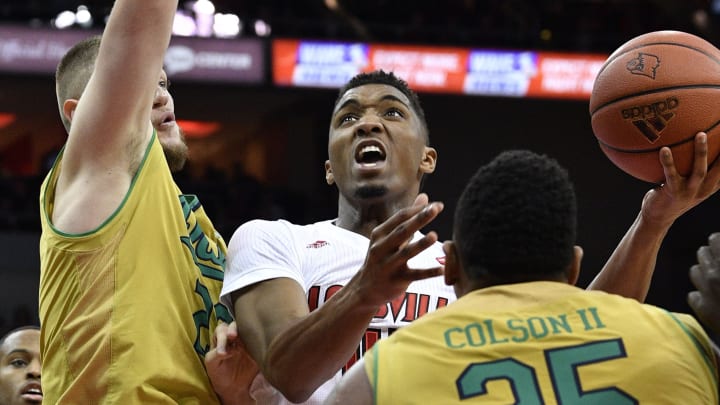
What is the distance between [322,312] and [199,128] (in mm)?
17551

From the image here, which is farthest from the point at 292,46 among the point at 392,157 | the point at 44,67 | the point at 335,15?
the point at 392,157

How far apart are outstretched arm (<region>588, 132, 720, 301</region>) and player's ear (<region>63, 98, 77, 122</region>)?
1797 millimetres

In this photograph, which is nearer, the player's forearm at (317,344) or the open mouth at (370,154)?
the player's forearm at (317,344)

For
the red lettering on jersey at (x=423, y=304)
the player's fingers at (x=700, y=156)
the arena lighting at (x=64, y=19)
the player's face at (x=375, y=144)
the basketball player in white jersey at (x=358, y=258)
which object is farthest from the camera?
the arena lighting at (x=64, y=19)

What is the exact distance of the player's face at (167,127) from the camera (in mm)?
3520

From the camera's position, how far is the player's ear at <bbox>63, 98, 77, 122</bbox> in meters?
3.34

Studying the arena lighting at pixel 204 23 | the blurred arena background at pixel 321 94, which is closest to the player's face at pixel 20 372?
the blurred arena background at pixel 321 94

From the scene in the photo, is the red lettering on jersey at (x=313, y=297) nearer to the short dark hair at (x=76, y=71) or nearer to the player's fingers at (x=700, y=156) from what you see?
the short dark hair at (x=76, y=71)

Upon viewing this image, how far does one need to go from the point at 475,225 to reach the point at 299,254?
120 cm

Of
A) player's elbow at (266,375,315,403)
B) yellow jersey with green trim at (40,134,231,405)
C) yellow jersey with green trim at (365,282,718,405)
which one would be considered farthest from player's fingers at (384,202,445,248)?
yellow jersey with green trim at (40,134,231,405)

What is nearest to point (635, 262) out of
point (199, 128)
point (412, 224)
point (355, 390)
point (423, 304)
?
point (423, 304)

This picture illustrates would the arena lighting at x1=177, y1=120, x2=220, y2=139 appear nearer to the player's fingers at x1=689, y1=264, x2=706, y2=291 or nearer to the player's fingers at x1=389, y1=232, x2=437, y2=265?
the player's fingers at x1=389, y1=232, x2=437, y2=265

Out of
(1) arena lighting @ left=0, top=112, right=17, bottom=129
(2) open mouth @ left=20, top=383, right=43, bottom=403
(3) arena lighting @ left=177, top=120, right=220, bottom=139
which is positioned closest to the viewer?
(2) open mouth @ left=20, top=383, right=43, bottom=403

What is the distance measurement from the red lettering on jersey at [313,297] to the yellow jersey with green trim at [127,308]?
38cm
